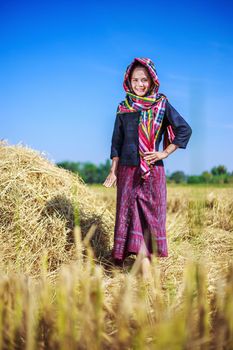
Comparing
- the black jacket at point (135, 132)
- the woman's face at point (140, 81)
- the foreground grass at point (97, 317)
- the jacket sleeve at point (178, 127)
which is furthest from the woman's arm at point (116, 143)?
the foreground grass at point (97, 317)

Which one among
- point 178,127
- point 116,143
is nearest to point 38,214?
point 116,143

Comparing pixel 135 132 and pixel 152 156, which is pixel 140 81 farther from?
pixel 152 156

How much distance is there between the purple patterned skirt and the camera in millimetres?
3404

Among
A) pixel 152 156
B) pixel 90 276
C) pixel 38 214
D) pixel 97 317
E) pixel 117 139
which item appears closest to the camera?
pixel 97 317

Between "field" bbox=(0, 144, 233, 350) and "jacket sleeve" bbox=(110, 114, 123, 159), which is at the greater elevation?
"jacket sleeve" bbox=(110, 114, 123, 159)

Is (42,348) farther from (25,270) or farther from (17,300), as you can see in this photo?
(25,270)

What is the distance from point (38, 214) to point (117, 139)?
109 centimetres

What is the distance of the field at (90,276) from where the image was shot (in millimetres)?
1536

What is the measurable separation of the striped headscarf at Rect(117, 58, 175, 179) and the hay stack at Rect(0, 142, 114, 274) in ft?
2.79

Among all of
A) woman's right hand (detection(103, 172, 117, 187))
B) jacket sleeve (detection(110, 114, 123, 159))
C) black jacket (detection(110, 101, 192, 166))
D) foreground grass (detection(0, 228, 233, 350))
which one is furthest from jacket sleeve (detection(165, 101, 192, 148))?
foreground grass (detection(0, 228, 233, 350))

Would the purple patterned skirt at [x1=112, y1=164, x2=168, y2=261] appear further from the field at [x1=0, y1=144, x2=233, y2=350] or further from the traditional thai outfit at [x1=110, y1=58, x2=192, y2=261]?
the field at [x1=0, y1=144, x2=233, y2=350]

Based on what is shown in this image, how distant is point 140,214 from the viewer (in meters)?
3.46

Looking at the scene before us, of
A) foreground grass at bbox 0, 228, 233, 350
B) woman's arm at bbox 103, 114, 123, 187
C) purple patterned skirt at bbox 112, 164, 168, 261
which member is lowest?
foreground grass at bbox 0, 228, 233, 350

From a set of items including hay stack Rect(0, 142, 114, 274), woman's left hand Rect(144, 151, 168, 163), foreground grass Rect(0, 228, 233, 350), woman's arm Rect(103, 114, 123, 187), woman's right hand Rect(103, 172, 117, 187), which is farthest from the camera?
hay stack Rect(0, 142, 114, 274)
